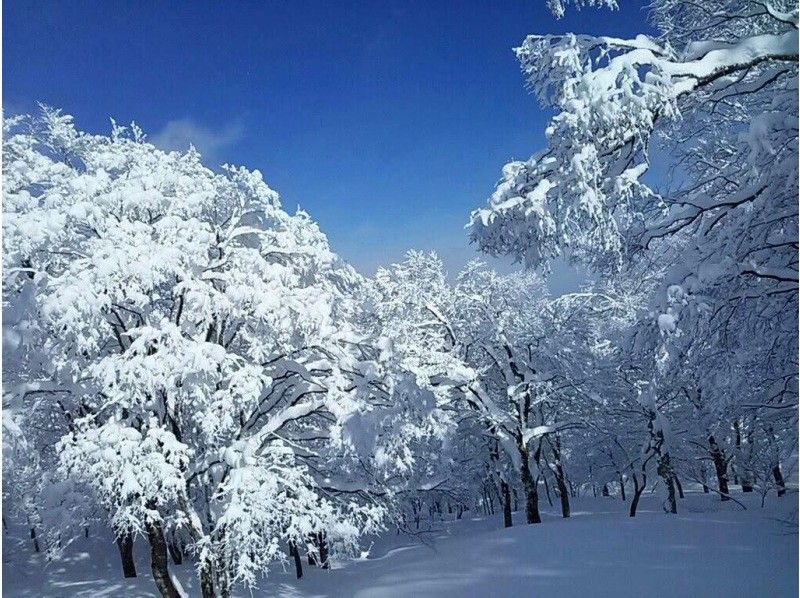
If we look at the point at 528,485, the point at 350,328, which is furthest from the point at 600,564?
the point at 528,485

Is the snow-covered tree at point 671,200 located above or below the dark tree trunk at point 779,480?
above

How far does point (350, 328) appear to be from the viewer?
9.27 m

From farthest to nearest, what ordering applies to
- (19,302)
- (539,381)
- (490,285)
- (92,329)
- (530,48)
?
(490,285) < (539,381) < (92,329) < (19,302) < (530,48)

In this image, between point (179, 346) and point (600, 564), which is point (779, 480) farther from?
point (179, 346)

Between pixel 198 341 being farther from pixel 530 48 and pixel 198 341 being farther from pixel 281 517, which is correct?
pixel 530 48

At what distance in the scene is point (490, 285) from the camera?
1862cm

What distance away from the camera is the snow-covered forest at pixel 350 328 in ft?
14.0

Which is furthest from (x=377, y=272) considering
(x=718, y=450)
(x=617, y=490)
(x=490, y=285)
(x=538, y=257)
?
(x=617, y=490)

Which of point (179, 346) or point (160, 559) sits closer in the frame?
point (179, 346)

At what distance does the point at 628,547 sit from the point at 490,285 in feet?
36.1

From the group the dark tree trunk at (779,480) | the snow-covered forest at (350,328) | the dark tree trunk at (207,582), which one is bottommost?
the dark tree trunk at (207,582)

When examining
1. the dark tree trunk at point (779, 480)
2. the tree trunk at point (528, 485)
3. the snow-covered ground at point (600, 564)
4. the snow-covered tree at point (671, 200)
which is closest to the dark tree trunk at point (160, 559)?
the snow-covered ground at point (600, 564)

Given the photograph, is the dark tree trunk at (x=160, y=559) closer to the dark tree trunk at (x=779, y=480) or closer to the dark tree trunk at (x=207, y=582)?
the dark tree trunk at (x=207, y=582)

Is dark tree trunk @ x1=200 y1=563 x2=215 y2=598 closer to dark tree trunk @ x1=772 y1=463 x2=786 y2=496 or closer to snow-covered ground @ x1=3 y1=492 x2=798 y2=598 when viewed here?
snow-covered ground @ x1=3 y1=492 x2=798 y2=598
